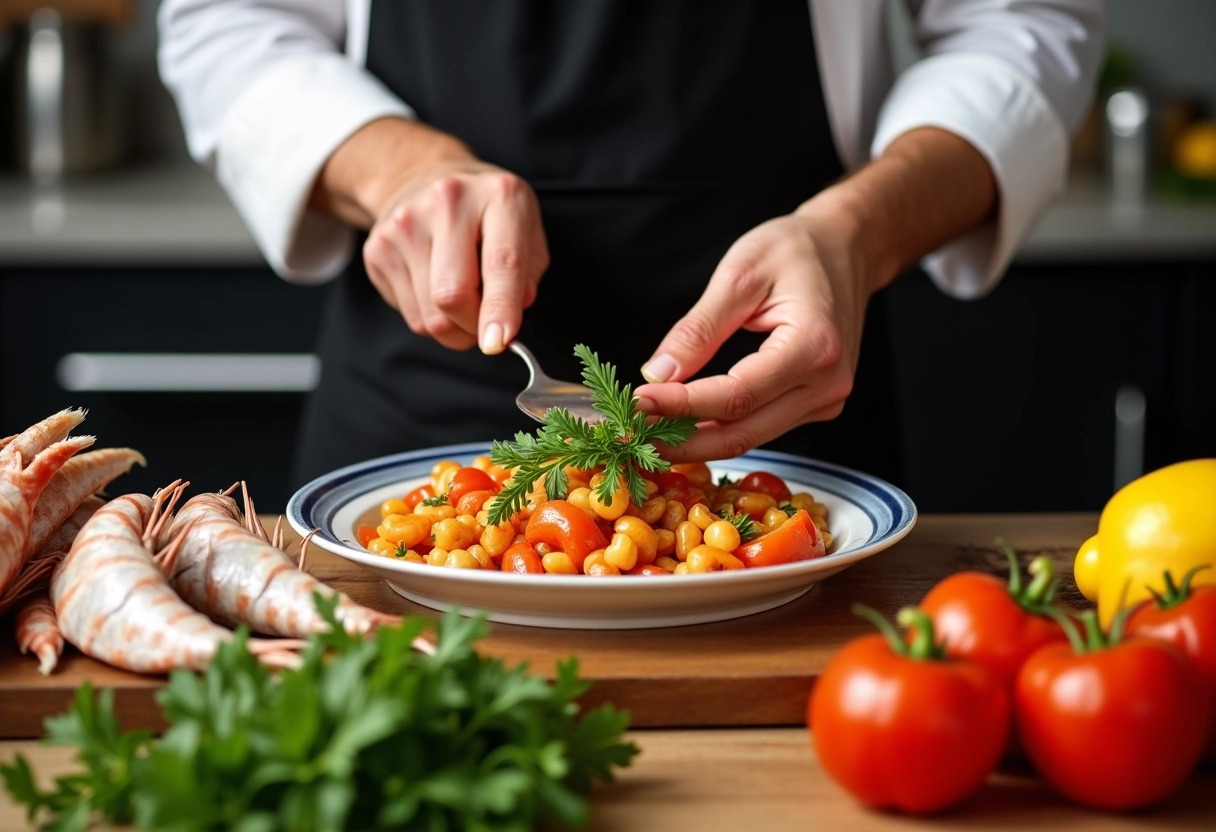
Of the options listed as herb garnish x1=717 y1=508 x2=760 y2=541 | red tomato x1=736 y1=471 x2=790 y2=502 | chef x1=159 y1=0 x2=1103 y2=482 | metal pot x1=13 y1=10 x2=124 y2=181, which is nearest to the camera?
herb garnish x1=717 y1=508 x2=760 y2=541

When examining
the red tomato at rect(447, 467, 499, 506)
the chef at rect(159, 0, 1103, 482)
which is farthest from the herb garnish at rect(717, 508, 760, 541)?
the chef at rect(159, 0, 1103, 482)

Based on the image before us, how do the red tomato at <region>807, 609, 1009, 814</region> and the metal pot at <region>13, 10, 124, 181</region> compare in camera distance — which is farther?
the metal pot at <region>13, 10, 124, 181</region>

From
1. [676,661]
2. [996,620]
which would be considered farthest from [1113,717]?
[676,661]

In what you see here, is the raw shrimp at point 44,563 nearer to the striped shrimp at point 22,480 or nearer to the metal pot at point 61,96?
the striped shrimp at point 22,480

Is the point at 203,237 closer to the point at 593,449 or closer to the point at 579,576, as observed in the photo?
the point at 593,449

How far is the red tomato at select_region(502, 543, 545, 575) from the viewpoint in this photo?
1.11m

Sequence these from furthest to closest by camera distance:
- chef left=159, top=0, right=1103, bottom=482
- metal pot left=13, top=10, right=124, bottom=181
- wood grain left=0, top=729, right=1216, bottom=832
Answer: metal pot left=13, top=10, right=124, bottom=181, chef left=159, top=0, right=1103, bottom=482, wood grain left=0, top=729, right=1216, bottom=832

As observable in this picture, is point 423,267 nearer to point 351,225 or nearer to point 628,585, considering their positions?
point 351,225

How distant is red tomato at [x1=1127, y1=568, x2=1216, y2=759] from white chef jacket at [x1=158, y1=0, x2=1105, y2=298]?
903 millimetres

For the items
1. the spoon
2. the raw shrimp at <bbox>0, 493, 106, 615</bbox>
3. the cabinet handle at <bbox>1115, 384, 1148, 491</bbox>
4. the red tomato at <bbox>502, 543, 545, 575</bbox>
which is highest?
the spoon

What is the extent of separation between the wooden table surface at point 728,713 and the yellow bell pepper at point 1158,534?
0.47 feet

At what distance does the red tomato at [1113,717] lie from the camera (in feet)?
2.64

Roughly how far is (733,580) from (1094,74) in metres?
1.19

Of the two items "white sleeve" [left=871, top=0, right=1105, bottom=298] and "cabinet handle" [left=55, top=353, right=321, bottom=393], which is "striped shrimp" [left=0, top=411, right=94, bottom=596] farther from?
"cabinet handle" [left=55, top=353, right=321, bottom=393]
